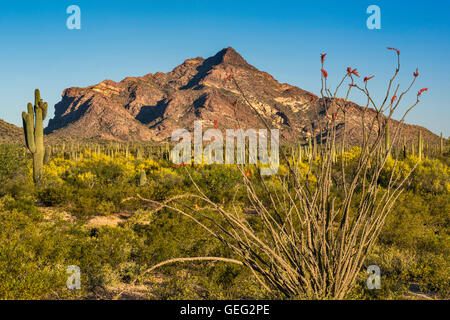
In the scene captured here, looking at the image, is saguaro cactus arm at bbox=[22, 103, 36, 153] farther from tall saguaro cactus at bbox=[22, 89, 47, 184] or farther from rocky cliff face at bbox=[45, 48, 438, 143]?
rocky cliff face at bbox=[45, 48, 438, 143]

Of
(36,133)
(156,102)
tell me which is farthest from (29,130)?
(156,102)

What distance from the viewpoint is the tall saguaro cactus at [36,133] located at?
16.4 meters

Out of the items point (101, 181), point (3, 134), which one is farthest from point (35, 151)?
point (3, 134)

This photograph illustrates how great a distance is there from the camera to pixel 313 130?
239 centimetres

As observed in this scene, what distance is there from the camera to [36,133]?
656 inches

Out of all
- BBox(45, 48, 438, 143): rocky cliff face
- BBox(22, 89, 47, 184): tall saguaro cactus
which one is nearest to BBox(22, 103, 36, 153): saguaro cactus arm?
BBox(22, 89, 47, 184): tall saguaro cactus

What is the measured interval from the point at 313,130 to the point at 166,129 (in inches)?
4106

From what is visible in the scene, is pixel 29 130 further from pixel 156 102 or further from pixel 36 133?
pixel 156 102

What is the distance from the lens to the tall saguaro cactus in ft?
53.8

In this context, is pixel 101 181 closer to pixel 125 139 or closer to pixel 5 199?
pixel 5 199

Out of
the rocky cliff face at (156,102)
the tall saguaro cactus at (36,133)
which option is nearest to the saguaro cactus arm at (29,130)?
the tall saguaro cactus at (36,133)

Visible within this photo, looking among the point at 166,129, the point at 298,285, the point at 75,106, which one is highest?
the point at 75,106
